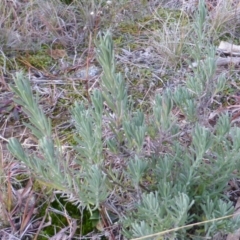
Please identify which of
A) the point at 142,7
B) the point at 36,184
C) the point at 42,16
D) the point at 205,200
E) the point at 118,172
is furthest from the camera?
the point at 142,7

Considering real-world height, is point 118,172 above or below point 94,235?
above

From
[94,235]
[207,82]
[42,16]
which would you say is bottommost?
[94,235]

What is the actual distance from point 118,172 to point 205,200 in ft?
0.86

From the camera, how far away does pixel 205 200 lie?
1.30m

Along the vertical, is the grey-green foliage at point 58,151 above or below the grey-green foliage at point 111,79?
below

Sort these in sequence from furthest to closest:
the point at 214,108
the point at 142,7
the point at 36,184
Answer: the point at 142,7 → the point at 214,108 → the point at 36,184

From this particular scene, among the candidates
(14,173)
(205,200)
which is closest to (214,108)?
(205,200)

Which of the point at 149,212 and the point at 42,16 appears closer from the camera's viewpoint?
the point at 149,212

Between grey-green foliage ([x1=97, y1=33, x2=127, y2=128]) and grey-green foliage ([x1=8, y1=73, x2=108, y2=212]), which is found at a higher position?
grey-green foliage ([x1=97, y1=33, x2=127, y2=128])

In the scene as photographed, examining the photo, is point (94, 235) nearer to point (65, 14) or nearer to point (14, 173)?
point (14, 173)

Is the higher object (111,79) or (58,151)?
(111,79)

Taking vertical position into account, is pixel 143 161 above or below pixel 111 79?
below

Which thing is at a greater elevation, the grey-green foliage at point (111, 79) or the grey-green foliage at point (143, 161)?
the grey-green foliage at point (111, 79)

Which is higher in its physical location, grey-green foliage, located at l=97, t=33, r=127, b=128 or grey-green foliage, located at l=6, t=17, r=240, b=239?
grey-green foliage, located at l=97, t=33, r=127, b=128
